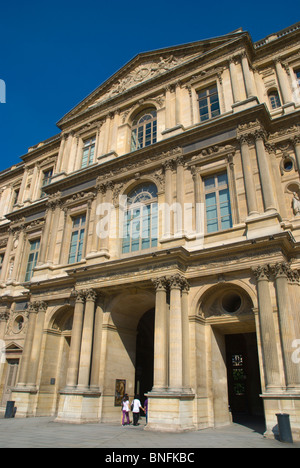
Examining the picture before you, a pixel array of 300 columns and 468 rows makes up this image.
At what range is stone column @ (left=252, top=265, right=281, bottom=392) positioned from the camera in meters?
12.9

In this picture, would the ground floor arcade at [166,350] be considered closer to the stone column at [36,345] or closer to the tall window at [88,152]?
the stone column at [36,345]

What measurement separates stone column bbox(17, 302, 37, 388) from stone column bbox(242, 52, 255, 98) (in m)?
17.5

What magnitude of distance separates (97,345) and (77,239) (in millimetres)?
7284

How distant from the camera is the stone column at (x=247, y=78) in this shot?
18.8 meters

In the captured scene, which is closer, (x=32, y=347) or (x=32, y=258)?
(x=32, y=347)

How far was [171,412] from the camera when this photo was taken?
13.7 meters

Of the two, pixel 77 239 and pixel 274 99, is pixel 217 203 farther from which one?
pixel 77 239

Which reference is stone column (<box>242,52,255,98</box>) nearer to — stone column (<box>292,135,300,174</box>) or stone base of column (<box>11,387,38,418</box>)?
stone column (<box>292,135,300,174</box>)

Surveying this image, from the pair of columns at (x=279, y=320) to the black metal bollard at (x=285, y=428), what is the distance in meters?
1.75

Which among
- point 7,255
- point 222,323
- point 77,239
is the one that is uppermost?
point 7,255

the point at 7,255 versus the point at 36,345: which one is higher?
the point at 7,255

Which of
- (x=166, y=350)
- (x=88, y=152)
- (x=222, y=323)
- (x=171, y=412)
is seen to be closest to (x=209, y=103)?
(x=88, y=152)

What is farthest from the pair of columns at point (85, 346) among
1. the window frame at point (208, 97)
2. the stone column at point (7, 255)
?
the window frame at point (208, 97)
